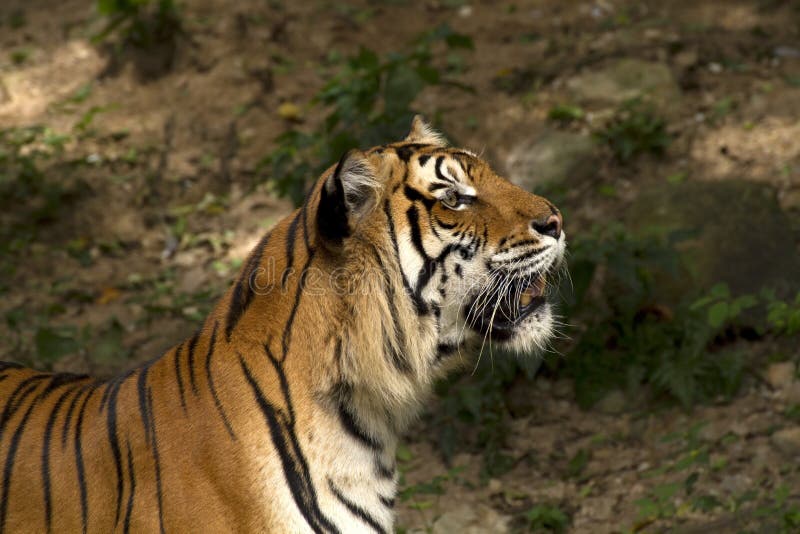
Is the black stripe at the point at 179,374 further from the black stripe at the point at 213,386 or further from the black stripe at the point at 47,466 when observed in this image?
the black stripe at the point at 47,466

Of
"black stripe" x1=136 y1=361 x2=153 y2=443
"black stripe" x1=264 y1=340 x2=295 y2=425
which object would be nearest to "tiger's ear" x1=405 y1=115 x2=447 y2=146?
"black stripe" x1=264 y1=340 x2=295 y2=425

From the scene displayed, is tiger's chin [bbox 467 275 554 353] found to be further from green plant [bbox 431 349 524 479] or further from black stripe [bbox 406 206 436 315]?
green plant [bbox 431 349 524 479]

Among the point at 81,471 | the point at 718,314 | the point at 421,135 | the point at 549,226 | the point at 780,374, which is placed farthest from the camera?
the point at 780,374

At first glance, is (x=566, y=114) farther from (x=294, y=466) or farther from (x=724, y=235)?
(x=294, y=466)

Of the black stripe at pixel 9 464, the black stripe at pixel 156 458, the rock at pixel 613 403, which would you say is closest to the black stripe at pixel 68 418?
the black stripe at pixel 9 464

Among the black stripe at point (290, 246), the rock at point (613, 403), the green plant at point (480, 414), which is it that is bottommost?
the rock at point (613, 403)

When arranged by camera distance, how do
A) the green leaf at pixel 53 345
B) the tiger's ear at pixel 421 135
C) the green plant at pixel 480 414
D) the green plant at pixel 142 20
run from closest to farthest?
the tiger's ear at pixel 421 135 < the green plant at pixel 480 414 < the green leaf at pixel 53 345 < the green plant at pixel 142 20

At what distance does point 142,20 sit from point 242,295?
4646 mm

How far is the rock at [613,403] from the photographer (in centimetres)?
443

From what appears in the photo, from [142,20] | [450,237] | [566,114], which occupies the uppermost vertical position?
[450,237]

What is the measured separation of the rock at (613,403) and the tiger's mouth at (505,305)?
5.81ft

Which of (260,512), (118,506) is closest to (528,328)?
(260,512)

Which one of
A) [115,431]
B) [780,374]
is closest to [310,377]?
[115,431]

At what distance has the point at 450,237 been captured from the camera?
8.56 ft
